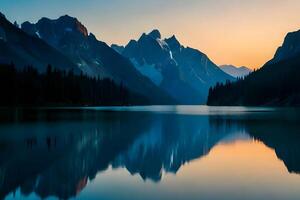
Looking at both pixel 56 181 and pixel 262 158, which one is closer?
pixel 56 181

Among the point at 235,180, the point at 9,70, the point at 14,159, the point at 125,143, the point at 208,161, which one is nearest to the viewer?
the point at 235,180

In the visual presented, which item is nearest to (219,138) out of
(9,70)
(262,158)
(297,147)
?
(297,147)

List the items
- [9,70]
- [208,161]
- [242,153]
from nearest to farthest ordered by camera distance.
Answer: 1. [208,161]
2. [242,153]
3. [9,70]

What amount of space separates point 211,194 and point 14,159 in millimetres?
14671

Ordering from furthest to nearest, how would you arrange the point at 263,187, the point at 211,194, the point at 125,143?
the point at 125,143
the point at 263,187
the point at 211,194

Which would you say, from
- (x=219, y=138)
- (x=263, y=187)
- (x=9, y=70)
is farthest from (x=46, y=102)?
(x=263, y=187)

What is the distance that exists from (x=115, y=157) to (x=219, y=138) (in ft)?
62.6

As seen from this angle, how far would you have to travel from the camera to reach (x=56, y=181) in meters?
21.6

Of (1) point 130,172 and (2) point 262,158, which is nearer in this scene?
(1) point 130,172

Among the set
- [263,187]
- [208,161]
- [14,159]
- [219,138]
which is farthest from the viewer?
[219,138]

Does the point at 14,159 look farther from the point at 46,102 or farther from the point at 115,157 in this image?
the point at 46,102

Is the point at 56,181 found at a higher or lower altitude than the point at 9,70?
lower

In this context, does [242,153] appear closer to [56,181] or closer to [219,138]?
[219,138]

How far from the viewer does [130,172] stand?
83.3 feet
